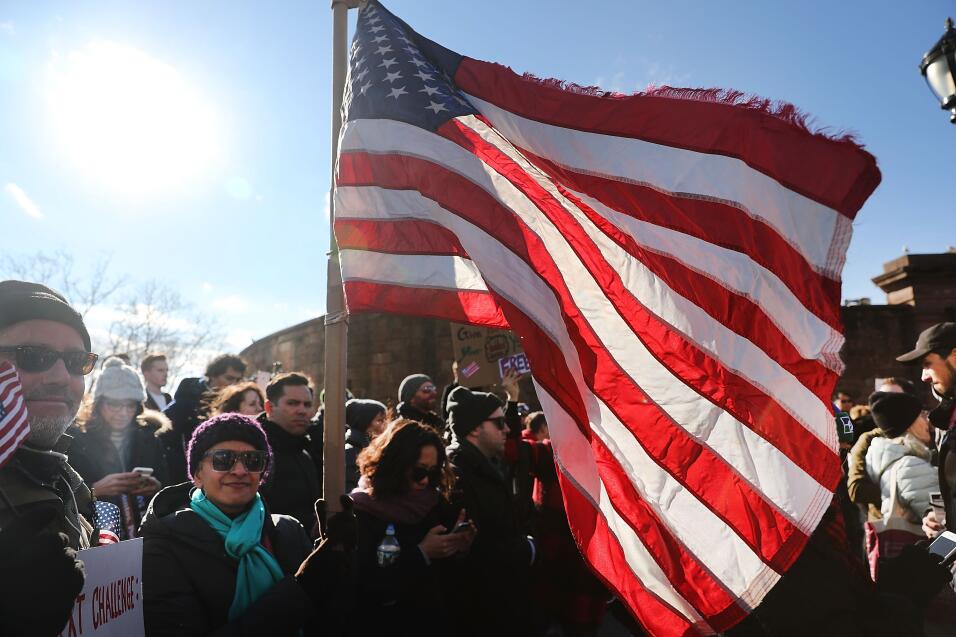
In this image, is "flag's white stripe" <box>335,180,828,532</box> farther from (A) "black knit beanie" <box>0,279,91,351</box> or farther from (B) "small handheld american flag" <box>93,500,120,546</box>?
(B) "small handheld american flag" <box>93,500,120,546</box>

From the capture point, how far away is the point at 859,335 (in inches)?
577

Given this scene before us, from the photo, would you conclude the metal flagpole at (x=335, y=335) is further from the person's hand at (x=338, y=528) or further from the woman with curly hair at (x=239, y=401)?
the woman with curly hair at (x=239, y=401)

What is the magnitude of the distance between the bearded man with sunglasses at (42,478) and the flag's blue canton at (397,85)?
1600 millimetres

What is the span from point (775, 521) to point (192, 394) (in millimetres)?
4842

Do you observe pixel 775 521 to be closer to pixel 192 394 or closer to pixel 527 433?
pixel 527 433

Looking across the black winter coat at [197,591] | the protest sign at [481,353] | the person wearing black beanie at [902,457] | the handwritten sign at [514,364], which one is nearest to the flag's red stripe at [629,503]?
the black winter coat at [197,591]

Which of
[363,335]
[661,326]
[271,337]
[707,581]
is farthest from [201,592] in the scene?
[271,337]

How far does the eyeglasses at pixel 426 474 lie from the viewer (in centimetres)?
332

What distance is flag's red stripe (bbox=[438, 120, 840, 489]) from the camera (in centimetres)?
214

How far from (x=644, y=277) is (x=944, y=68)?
4.31m

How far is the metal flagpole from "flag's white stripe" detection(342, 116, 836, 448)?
0.22 m

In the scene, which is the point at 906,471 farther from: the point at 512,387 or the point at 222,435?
the point at 222,435

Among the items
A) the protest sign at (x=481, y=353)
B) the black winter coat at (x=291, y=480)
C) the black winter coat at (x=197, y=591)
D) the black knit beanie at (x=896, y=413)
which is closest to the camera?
the black winter coat at (x=197, y=591)

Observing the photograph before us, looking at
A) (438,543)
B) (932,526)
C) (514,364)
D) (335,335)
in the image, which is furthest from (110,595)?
(514,364)
